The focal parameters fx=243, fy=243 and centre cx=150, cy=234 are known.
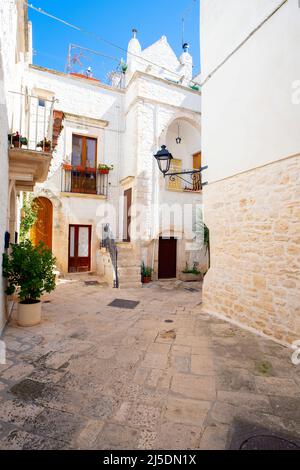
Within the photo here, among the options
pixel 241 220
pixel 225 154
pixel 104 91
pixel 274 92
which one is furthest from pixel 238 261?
pixel 104 91

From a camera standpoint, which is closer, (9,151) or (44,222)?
(9,151)

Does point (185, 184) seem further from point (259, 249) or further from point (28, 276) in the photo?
point (28, 276)

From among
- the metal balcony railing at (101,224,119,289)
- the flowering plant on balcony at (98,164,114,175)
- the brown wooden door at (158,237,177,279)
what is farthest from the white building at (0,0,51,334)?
the brown wooden door at (158,237,177,279)

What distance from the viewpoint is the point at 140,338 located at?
13.1 feet

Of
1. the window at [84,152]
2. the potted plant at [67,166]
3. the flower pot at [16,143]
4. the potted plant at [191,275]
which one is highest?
the window at [84,152]

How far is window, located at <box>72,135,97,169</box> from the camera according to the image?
10328 millimetres

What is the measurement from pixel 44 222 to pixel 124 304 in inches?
217

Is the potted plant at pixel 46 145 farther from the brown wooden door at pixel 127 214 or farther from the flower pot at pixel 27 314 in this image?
the brown wooden door at pixel 127 214

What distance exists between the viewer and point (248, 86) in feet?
14.6

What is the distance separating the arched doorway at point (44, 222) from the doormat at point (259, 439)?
905 cm

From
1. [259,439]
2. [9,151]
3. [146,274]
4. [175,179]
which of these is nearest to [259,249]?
[259,439]

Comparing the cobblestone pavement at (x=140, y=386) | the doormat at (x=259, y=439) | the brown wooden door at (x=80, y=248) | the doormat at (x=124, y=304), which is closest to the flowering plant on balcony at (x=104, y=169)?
the brown wooden door at (x=80, y=248)

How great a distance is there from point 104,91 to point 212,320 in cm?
1050

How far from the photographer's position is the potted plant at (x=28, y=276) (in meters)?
4.21
